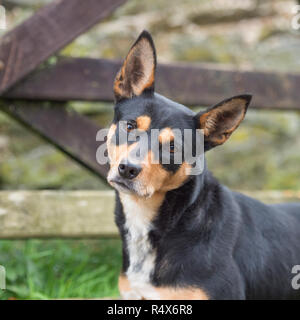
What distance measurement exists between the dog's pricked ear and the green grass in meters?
1.65

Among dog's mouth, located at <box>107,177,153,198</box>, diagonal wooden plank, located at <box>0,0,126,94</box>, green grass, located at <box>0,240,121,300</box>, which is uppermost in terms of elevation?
diagonal wooden plank, located at <box>0,0,126,94</box>

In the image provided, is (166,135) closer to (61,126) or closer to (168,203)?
(168,203)

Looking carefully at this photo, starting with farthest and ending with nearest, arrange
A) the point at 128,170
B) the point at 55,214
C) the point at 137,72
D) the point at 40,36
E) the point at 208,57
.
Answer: the point at 208,57, the point at 55,214, the point at 40,36, the point at 137,72, the point at 128,170

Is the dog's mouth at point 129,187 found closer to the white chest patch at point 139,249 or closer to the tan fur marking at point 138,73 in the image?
the white chest patch at point 139,249

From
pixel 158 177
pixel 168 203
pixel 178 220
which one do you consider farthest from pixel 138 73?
pixel 178 220

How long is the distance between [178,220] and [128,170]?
0.50m

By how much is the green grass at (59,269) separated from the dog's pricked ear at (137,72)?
64.8 inches

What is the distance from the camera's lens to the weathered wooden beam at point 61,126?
3.92 metres

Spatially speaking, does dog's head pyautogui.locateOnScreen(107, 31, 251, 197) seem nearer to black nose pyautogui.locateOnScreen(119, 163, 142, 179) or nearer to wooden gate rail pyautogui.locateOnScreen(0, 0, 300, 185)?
black nose pyautogui.locateOnScreen(119, 163, 142, 179)

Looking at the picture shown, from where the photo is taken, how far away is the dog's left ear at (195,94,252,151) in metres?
2.74

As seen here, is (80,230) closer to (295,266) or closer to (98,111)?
(295,266)

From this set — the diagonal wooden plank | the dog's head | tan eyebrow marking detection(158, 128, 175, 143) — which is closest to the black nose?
the dog's head

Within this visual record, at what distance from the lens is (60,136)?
3.93 m

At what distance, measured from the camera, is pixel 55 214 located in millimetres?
3910
